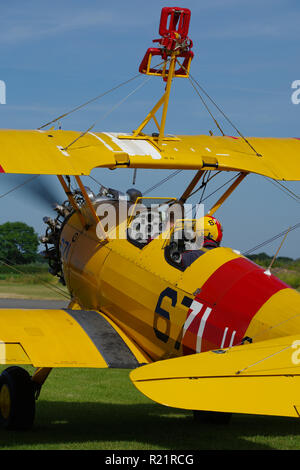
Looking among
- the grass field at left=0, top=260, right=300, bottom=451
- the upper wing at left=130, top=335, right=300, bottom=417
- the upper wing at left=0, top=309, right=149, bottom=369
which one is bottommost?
the grass field at left=0, top=260, right=300, bottom=451

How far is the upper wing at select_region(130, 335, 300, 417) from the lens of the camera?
5.25m

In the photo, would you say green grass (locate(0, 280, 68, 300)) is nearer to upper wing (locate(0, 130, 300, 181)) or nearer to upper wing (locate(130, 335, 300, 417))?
upper wing (locate(0, 130, 300, 181))

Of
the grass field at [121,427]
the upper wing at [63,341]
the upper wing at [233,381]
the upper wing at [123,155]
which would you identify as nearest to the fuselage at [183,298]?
the upper wing at [63,341]

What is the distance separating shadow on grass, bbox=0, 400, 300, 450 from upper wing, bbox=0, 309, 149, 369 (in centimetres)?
75

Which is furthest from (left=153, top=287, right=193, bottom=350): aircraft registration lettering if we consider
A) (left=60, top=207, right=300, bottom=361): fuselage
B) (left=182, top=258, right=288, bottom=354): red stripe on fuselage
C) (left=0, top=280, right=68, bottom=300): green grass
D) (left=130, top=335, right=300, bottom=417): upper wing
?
(left=0, top=280, right=68, bottom=300): green grass

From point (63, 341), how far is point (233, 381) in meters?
2.79

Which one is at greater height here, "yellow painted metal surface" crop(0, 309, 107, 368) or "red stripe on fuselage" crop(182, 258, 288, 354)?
"red stripe on fuselage" crop(182, 258, 288, 354)

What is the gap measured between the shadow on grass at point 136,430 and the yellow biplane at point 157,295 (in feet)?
1.14

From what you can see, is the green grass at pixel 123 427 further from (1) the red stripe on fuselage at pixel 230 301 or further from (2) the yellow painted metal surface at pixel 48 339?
(1) the red stripe on fuselage at pixel 230 301

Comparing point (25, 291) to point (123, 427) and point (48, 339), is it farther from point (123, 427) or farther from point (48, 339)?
point (48, 339)

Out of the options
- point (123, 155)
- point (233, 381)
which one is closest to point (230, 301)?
point (233, 381)

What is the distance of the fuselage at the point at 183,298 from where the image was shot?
6754 millimetres
